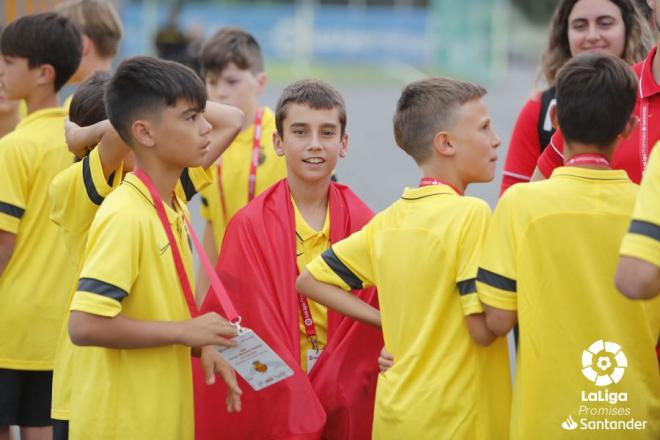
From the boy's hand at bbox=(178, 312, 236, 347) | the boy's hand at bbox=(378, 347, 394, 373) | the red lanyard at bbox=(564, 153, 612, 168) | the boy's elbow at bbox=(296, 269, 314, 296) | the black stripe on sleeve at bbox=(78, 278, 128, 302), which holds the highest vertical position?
the red lanyard at bbox=(564, 153, 612, 168)

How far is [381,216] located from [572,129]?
2.47ft

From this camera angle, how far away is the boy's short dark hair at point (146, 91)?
384 centimetres

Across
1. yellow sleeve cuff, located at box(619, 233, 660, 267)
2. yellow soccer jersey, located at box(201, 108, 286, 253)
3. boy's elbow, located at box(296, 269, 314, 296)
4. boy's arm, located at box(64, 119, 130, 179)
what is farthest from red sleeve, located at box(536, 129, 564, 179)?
yellow soccer jersey, located at box(201, 108, 286, 253)

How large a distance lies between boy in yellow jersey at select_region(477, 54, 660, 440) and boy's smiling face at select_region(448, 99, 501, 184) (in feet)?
1.46

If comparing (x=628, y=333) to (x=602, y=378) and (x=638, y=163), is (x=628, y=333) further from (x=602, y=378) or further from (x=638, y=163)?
(x=638, y=163)

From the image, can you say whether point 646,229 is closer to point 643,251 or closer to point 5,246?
point 643,251

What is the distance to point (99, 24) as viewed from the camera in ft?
20.2

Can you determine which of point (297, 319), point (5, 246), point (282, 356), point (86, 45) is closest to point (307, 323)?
point (297, 319)

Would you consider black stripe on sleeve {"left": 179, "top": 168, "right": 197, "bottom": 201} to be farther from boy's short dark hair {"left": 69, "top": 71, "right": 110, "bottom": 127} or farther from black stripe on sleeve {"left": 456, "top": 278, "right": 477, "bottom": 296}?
black stripe on sleeve {"left": 456, "top": 278, "right": 477, "bottom": 296}

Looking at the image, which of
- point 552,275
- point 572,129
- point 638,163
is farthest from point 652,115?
point 552,275

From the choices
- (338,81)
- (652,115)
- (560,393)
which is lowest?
(560,393)

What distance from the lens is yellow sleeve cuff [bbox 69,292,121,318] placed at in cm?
350

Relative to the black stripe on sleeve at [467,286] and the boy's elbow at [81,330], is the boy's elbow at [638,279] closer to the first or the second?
the black stripe on sleeve at [467,286]

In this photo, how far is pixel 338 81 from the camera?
109 feet
